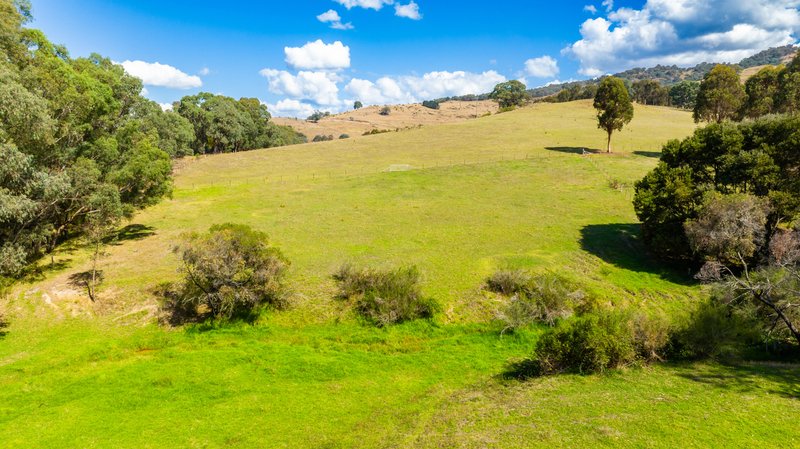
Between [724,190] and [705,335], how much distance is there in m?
18.0

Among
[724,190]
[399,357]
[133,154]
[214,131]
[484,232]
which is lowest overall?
[399,357]

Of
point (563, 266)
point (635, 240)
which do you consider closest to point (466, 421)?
point (563, 266)

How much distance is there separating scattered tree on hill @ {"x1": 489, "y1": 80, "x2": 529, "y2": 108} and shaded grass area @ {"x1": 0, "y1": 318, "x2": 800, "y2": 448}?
16476 cm

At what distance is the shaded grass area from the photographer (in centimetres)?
1512

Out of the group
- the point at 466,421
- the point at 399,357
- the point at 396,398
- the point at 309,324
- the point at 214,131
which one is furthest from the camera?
the point at 214,131

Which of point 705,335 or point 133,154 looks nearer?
point 705,335

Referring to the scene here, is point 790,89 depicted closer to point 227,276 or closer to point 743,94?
point 743,94

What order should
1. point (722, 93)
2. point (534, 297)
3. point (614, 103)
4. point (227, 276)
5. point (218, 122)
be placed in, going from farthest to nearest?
point (218, 122) < point (722, 93) < point (614, 103) < point (534, 297) < point (227, 276)

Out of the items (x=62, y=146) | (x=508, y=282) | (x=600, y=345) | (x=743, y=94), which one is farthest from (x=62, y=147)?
(x=743, y=94)

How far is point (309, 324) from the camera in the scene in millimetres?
26547

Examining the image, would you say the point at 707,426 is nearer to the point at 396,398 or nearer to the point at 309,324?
the point at 396,398

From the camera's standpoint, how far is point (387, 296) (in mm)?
27266

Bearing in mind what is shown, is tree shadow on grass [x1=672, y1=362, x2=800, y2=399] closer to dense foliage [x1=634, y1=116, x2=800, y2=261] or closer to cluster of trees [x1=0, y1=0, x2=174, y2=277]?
dense foliage [x1=634, y1=116, x2=800, y2=261]

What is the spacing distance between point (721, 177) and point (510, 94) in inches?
5982
